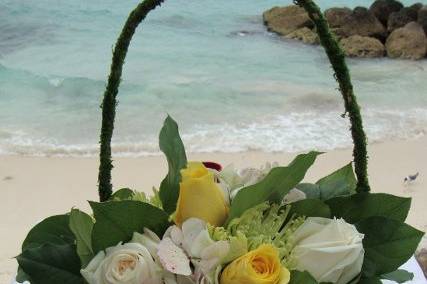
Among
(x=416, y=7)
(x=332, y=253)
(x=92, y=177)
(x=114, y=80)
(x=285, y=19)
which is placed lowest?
(x=92, y=177)

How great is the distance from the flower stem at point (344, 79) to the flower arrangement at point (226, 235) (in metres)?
0.07

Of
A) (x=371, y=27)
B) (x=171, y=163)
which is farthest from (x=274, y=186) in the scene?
(x=371, y=27)

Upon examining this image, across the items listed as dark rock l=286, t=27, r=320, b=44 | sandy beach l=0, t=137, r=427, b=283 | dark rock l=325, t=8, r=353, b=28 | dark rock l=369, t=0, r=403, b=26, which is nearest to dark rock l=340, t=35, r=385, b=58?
dark rock l=286, t=27, r=320, b=44

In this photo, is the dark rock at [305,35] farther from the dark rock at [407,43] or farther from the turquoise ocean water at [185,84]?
the dark rock at [407,43]

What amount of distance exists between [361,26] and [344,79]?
660cm

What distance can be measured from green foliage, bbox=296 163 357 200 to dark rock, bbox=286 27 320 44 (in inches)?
247

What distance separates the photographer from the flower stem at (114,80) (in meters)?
1.14

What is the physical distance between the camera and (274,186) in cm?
101

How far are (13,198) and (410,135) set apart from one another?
2.28 metres

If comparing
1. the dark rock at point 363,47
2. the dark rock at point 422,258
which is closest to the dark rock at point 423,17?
the dark rock at point 363,47

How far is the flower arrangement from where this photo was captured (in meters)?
0.91

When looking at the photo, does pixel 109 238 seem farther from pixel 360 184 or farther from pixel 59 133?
pixel 59 133

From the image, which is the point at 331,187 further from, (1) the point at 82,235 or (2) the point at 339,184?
(1) the point at 82,235

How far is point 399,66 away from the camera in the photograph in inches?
250
